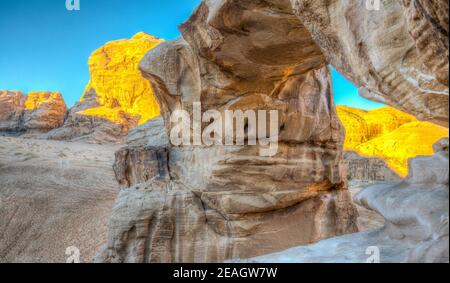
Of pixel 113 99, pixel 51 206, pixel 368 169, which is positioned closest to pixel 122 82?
pixel 113 99

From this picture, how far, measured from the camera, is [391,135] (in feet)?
53.2

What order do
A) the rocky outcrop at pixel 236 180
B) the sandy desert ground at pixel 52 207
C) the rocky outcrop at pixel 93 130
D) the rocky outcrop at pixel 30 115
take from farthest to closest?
the rocky outcrop at pixel 30 115 → the rocky outcrop at pixel 93 130 → the sandy desert ground at pixel 52 207 → the rocky outcrop at pixel 236 180

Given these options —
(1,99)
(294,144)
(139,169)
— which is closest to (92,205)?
(139,169)

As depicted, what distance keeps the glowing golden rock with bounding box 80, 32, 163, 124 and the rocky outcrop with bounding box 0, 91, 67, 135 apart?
2285 mm

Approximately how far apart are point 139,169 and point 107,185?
21.7 feet

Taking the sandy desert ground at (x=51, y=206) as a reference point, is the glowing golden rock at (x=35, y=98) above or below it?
above

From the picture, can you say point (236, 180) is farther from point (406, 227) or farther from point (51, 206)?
point (51, 206)

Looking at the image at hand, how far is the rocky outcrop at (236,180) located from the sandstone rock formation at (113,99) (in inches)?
660

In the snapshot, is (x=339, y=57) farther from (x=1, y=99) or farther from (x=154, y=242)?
(x=1, y=99)

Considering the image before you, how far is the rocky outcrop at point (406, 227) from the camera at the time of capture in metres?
1.51

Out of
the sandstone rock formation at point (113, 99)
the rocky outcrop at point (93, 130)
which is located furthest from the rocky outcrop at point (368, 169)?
the sandstone rock formation at point (113, 99)

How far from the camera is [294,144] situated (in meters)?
5.54

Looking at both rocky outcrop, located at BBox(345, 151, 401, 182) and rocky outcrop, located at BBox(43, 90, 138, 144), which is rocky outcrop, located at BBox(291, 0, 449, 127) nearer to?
rocky outcrop, located at BBox(345, 151, 401, 182)

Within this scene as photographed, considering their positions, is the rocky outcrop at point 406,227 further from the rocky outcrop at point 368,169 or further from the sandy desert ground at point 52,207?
the rocky outcrop at point 368,169
